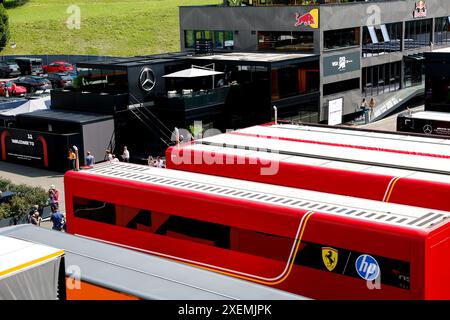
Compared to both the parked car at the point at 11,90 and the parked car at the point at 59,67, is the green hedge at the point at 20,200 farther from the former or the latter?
the parked car at the point at 59,67

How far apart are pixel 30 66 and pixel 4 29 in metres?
17.0

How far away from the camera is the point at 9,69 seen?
64188 mm

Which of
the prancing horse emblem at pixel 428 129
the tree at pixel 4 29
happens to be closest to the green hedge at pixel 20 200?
the prancing horse emblem at pixel 428 129

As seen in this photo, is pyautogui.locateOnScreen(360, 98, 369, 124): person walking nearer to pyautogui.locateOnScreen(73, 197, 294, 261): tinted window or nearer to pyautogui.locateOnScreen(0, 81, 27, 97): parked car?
pyautogui.locateOnScreen(0, 81, 27, 97): parked car

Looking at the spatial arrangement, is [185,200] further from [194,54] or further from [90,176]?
[194,54]

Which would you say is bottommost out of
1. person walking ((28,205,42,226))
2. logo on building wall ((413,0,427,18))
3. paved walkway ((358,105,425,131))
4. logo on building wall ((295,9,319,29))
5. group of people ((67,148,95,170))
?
paved walkway ((358,105,425,131))

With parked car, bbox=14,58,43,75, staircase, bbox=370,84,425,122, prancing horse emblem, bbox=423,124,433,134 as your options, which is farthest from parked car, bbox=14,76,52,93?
prancing horse emblem, bbox=423,124,433,134

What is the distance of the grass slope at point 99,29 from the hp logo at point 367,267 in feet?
226

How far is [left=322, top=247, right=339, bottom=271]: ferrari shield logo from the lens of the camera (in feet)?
45.1

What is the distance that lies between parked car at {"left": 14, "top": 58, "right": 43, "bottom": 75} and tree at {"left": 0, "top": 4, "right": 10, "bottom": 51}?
14836 millimetres

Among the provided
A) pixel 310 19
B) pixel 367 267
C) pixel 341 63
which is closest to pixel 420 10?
pixel 341 63

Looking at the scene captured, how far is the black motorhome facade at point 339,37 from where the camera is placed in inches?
1645

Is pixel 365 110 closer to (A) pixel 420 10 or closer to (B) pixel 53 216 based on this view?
(A) pixel 420 10

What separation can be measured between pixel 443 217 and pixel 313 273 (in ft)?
8.82
